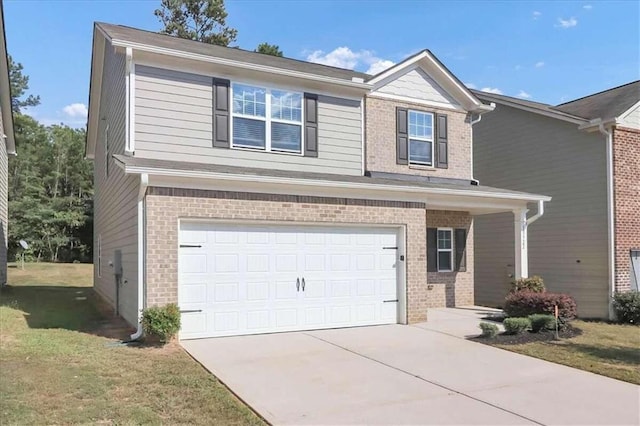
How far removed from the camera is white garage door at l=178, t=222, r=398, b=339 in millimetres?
9688

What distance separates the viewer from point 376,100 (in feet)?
45.0

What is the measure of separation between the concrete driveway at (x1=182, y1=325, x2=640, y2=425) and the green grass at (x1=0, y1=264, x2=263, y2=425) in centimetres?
39

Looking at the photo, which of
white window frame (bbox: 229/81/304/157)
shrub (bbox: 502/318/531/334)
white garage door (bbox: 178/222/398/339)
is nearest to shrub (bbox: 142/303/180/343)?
white garage door (bbox: 178/222/398/339)

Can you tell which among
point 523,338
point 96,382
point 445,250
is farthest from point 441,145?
point 96,382

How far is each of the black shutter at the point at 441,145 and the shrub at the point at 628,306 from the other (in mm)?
5964

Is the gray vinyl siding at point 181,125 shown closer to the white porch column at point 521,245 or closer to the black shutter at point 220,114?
the black shutter at point 220,114

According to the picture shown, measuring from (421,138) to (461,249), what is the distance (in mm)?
3725

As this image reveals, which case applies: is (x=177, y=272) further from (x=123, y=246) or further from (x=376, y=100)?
(x=376, y=100)

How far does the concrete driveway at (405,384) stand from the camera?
5.50 m

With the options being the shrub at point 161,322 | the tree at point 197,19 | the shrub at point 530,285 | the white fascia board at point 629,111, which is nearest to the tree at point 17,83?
the tree at point 197,19

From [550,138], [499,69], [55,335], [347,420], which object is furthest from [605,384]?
[499,69]

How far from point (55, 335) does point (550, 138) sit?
14.8 metres

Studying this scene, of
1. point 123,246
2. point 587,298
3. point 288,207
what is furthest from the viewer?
point 587,298

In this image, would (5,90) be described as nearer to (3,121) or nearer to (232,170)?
(3,121)
